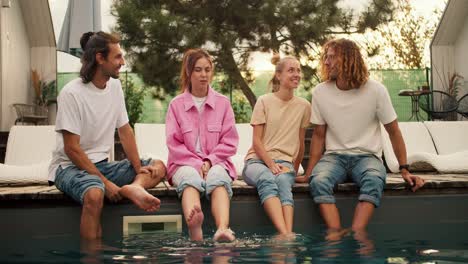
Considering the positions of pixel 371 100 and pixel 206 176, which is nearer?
pixel 206 176

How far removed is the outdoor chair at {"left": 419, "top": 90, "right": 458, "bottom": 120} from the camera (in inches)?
358

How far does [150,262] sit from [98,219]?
2.95ft

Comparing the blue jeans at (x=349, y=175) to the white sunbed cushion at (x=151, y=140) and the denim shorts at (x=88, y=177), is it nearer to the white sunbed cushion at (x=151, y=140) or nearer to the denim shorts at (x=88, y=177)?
the denim shorts at (x=88, y=177)

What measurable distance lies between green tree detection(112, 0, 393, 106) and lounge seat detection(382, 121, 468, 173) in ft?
15.8

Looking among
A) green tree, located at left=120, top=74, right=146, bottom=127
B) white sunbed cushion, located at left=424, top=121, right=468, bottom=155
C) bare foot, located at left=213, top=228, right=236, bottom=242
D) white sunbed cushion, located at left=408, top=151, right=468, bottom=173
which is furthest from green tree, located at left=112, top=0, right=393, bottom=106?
bare foot, located at left=213, top=228, right=236, bottom=242

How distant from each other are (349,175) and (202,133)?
0.98 meters

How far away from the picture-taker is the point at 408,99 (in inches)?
452

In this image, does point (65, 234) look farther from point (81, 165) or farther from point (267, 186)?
point (267, 186)

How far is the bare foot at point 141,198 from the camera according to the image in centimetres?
355

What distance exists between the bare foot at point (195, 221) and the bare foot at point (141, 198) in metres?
0.19

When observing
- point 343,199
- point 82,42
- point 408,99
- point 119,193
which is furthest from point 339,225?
point 408,99

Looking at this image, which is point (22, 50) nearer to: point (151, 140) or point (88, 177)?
point (151, 140)

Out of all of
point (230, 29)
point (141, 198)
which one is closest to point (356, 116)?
point (141, 198)

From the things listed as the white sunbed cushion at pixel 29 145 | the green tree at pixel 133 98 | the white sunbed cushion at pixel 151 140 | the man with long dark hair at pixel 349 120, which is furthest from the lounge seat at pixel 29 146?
the green tree at pixel 133 98
